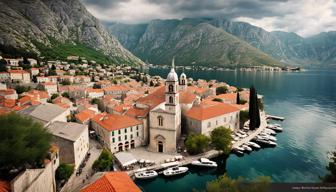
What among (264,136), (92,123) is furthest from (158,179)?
(264,136)

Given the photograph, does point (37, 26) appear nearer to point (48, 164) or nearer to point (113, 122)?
point (113, 122)

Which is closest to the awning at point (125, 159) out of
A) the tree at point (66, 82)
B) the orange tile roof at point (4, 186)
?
the orange tile roof at point (4, 186)

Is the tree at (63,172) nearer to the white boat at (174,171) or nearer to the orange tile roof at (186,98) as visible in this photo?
the white boat at (174,171)

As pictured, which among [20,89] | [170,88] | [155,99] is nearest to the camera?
[170,88]

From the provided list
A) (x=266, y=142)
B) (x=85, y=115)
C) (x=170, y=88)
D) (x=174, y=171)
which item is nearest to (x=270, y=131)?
(x=266, y=142)

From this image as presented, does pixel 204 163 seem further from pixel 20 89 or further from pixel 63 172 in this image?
pixel 20 89
